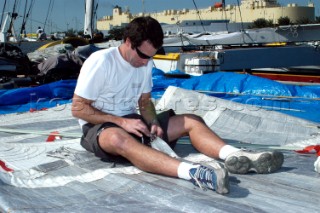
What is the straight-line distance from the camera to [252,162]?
9.61ft

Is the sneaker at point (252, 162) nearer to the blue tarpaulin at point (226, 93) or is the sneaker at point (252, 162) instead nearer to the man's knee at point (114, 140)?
the man's knee at point (114, 140)

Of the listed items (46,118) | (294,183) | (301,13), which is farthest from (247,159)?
(301,13)

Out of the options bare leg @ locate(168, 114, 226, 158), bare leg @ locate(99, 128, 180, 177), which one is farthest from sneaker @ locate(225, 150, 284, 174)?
bare leg @ locate(99, 128, 180, 177)

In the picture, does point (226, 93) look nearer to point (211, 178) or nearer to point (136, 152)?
point (136, 152)

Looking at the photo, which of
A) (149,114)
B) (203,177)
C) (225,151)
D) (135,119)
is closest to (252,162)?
(225,151)

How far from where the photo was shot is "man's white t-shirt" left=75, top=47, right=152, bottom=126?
3.26 metres

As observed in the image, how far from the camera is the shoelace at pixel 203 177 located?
8.46ft

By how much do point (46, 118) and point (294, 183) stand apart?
3192mm

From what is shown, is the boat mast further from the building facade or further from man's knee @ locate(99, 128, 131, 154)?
the building facade

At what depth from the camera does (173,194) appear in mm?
2621

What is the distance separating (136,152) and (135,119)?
Answer: 1.09ft

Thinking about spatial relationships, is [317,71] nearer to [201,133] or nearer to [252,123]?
[252,123]

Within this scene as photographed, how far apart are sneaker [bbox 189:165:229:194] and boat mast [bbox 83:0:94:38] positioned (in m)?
11.6

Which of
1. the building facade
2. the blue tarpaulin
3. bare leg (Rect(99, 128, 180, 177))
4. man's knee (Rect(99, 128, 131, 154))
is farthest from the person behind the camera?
the building facade
